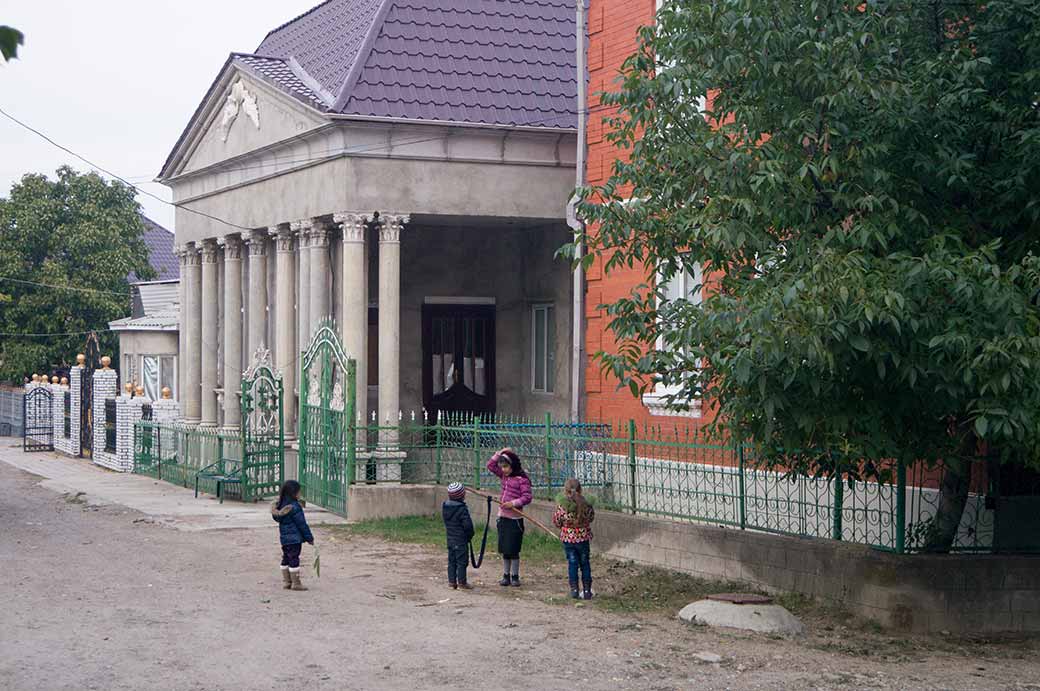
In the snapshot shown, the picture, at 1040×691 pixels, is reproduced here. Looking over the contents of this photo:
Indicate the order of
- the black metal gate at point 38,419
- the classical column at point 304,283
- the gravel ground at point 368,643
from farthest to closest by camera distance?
1. the black metal gate at point 38,419
2. the classical column at point 304,283
3. the gravel ground at point 368,643

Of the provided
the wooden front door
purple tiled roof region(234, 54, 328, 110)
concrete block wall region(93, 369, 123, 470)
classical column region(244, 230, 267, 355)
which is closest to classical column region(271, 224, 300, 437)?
classical column region(244, 230, 267, 355)

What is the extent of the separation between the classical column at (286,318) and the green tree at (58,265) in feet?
67.0

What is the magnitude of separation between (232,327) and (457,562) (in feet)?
50.2

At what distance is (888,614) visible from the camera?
11.4 meters

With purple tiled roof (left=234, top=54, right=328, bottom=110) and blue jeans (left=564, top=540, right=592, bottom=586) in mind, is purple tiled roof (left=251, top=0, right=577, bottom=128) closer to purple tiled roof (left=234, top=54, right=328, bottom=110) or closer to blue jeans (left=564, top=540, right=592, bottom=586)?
purple tiled roof (left=234, top=54, right=328, bottom=110)

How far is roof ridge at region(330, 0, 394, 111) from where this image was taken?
2164 cm

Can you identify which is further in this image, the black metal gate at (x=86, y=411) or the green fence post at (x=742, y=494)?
the black metal gate at (x=86, y=411)

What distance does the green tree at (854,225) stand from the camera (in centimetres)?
968

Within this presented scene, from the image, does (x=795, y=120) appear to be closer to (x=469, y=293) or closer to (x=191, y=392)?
(x=469, y=293)

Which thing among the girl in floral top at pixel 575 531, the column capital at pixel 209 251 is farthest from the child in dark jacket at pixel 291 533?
the column capital at pixel 209 251

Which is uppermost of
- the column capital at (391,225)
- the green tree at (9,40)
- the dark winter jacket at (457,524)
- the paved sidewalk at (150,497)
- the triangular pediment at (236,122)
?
the triangular pediment at (236,122)

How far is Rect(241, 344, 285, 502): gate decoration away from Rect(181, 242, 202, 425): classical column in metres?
6.86

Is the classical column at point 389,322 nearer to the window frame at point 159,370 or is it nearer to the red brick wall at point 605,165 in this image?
the red brick wall at point 605,165

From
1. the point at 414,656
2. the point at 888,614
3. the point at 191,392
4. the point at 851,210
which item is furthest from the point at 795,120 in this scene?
the point at 191,392
